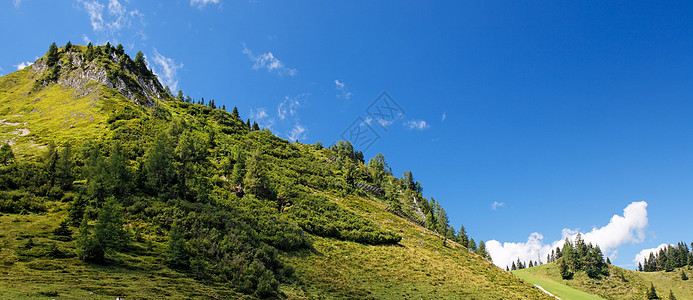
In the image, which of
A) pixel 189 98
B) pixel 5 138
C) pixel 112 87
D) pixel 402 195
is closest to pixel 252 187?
pixel 5 138

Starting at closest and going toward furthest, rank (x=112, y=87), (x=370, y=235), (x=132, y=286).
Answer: (x=132, y=286)
(x=370, y=235)
(x=112, y=87)

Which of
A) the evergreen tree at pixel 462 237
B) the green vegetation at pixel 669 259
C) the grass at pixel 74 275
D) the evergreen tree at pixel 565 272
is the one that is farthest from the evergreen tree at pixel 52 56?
the green vegetation at pixel 669 259

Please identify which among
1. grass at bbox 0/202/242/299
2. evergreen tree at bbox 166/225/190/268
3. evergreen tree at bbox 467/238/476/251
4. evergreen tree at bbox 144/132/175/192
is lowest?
grass at bbox 0/202/242/299

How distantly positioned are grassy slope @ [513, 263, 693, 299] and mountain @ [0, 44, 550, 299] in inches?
3152

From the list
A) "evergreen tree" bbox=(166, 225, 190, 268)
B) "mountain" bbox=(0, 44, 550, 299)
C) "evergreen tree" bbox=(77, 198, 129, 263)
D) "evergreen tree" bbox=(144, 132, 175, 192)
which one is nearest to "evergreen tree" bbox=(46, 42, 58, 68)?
"mountain" bbox=(0, 44, 550, 299)

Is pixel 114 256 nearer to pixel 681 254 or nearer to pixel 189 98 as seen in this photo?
pixel 189 98

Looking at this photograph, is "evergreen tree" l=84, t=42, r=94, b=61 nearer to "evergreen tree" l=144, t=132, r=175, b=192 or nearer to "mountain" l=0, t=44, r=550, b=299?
"mountain" l=0, t=44, r=550, b=299

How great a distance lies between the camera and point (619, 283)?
129 metres

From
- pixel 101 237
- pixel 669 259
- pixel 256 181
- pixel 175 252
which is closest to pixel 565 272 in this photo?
pixel 669 259

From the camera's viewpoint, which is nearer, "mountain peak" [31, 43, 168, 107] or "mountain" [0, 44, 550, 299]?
"mountain" [0, 44, 550, 299]

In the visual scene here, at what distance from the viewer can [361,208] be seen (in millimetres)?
97250

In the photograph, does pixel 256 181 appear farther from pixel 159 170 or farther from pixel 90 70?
pixel 90 70

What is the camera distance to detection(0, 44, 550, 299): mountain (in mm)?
27484

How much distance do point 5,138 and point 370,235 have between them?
7881 cm
